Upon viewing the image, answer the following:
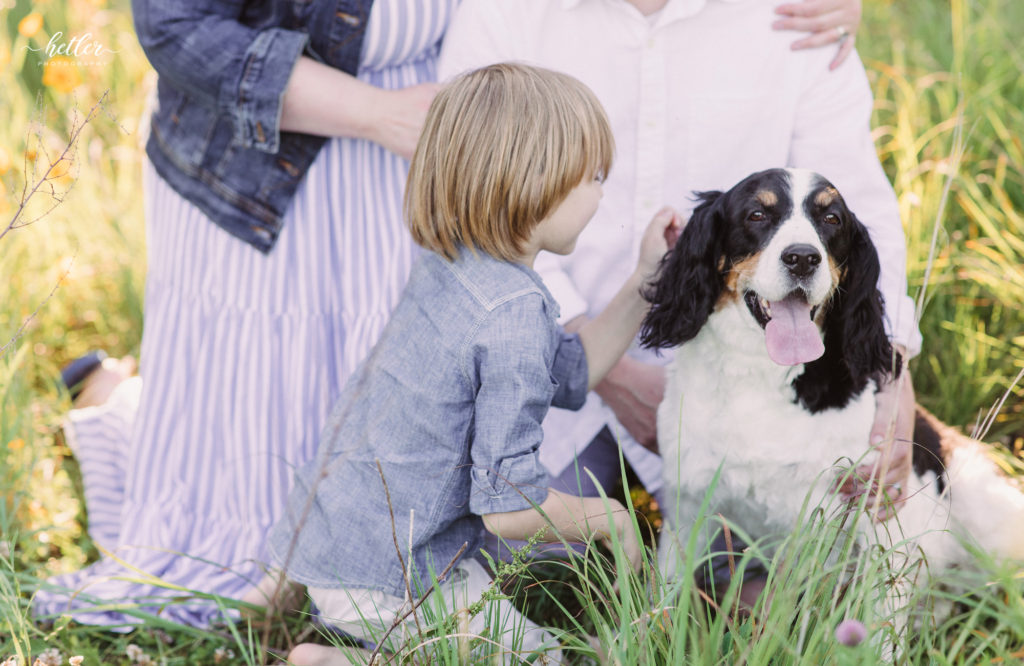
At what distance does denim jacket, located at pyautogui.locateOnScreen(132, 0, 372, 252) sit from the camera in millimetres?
2174

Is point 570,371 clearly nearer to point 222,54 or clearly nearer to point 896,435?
point 896,435

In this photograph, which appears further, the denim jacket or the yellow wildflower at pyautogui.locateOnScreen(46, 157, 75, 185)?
the denim jacket

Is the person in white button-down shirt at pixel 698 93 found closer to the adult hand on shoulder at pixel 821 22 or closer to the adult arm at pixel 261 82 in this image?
the adult hand on shoulder at pixel 821 22

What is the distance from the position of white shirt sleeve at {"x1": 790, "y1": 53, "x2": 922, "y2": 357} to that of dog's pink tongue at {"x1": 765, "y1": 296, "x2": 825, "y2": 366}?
1.85ft

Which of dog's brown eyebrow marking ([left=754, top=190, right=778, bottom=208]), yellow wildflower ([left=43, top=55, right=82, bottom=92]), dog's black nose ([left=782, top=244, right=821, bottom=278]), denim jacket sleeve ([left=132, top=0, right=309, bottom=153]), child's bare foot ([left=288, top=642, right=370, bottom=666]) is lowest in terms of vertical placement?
child's bare foot ([left=288, top=642, right=370, bottom=666])

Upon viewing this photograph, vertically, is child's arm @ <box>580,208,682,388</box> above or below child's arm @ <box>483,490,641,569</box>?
above

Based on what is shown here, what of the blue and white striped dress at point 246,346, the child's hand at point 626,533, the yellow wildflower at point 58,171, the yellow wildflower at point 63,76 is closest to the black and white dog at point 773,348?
the child's hand at point 626,533

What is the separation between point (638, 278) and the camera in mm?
2225

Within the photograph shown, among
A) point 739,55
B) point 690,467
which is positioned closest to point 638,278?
point 690,467

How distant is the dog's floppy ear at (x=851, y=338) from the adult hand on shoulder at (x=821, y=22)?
59 centimetres

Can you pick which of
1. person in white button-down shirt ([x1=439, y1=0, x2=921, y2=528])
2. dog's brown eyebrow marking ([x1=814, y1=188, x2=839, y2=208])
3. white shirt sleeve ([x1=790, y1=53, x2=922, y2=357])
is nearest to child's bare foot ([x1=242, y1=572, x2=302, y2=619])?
person in white button-down shirt ([x1=439, y1=0, x2=921, y2=528])

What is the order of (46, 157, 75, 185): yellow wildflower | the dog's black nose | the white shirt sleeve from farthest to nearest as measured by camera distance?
the white shirt sleeve, the dog's black nose, (46, 157, 75, 185): yellow wildflower

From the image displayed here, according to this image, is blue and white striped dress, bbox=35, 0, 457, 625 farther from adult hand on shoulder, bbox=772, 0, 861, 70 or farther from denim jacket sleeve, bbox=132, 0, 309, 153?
adult hand on shoulder, bbox=772, 0, 861, 70

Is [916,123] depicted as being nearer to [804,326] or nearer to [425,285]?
[804,326]
